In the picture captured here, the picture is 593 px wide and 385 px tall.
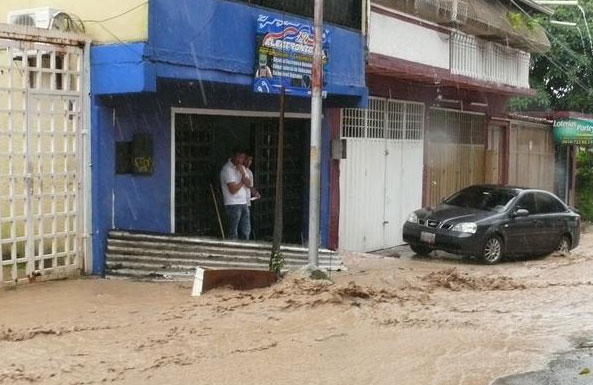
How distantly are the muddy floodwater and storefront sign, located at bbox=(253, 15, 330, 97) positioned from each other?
307 cm

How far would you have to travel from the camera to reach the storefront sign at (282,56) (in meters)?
10.7

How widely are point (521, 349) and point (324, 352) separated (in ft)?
5.85

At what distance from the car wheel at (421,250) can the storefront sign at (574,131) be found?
39.9ft

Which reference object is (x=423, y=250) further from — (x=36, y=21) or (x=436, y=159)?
(x=36, y=21)

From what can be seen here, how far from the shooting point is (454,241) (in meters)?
13.3

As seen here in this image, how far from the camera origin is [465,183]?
1956 centimetres

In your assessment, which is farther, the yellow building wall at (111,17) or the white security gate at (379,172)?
the white security gate at (379,172)

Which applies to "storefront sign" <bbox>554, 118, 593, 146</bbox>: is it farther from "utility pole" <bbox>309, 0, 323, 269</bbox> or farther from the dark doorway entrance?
"utility pole" <bbox>309, 0, 323, 269</bbox>

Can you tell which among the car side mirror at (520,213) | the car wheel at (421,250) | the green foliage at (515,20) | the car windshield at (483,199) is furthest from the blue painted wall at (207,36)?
the green foliage at (515,20)

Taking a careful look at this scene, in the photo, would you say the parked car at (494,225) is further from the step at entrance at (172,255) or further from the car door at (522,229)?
the step at entrance at (172,255)

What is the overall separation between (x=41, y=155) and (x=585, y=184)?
906 inches

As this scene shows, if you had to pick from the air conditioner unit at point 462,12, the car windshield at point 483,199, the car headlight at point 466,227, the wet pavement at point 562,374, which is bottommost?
the wet pavement at point 562,374

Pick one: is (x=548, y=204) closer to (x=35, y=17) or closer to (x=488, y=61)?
(x=488, y=61)

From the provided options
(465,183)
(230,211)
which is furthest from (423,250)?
(465,183)
